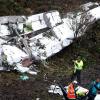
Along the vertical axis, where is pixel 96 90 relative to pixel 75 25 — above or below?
below

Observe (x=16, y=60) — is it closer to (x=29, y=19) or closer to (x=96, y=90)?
(x=29, y=19)

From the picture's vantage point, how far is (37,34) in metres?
23.5

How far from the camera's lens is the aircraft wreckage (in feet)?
69.5

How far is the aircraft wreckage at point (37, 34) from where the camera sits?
21172 mm

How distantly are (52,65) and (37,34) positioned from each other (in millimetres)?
2428

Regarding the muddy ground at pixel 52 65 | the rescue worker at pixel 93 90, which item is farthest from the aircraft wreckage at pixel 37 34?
the rescue worker at pixel 93 90

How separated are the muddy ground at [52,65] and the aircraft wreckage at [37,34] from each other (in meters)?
0.55

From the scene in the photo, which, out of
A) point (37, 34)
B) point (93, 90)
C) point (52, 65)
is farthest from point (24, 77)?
point (93, 90)

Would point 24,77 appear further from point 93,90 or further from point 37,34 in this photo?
point 93,90

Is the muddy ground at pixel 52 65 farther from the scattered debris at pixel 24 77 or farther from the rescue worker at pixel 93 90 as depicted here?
the rescue worker at pixel 93 90

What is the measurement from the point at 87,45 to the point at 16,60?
5.77 m

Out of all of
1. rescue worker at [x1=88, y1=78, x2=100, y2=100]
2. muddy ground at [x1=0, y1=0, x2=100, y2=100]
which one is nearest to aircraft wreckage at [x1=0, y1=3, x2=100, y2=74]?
muddy ground at [x1=0, y1=0, x2=100, y2=100]

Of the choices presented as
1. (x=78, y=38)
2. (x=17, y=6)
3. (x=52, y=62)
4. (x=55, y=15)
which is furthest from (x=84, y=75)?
(x=17, y=6)

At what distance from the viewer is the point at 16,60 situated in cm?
2100
